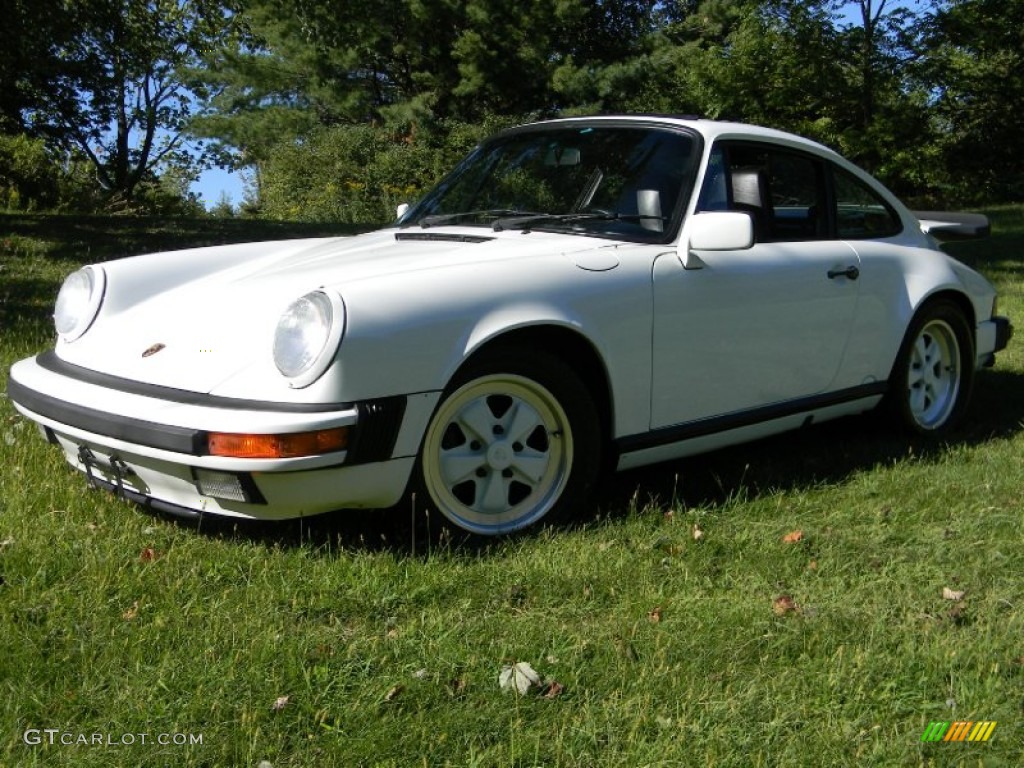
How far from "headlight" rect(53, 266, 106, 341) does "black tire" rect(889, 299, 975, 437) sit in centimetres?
341

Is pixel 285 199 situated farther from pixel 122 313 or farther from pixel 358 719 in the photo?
pixel 358 719

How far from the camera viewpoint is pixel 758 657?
2.92 metres

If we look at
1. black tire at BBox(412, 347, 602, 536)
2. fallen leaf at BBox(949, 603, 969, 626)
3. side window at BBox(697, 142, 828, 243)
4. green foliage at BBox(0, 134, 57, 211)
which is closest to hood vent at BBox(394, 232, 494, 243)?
black tire at BBox(412, 347, 602, 536)

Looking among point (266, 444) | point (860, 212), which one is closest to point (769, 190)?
point (860, 212)

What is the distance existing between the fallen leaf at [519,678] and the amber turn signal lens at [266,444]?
0.83m

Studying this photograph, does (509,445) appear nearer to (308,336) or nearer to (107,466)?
(308,336)

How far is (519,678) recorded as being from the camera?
2717mm

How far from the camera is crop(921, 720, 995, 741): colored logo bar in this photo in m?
2.57

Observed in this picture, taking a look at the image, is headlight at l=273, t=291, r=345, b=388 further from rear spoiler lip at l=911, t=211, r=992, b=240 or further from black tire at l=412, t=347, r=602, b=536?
rear spoiler lip at l=911, t=211, r=992, b=240

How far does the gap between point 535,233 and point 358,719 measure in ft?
6.84

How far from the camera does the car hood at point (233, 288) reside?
10.9 ft

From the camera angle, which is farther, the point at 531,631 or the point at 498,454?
the point at 498,454

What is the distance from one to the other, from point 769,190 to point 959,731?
100 inches

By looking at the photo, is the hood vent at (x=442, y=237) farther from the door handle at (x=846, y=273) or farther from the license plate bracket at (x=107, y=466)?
the door handle at (x=846, y=273)
